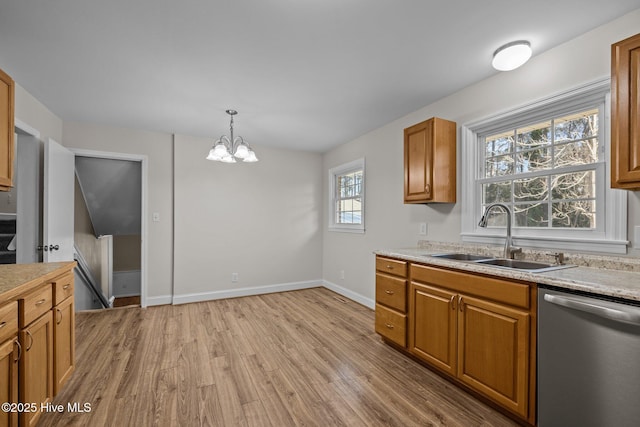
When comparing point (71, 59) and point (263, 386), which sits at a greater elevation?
point (71, 59)

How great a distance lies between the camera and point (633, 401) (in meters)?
1.21

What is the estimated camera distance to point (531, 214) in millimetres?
2244

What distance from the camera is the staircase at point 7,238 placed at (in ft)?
8.99

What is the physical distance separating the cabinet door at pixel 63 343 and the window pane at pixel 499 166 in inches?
135

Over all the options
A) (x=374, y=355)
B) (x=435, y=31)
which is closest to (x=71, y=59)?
(x=435, y=31)

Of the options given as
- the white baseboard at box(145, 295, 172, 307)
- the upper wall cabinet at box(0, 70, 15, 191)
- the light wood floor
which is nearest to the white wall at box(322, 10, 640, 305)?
the light wood floor

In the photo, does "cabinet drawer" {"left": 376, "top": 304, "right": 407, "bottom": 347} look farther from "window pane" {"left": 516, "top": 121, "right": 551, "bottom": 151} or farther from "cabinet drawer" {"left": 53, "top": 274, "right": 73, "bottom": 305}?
"cabinet drawer" {"left": 53, "top": 274, "right": 73, "bottom": 305}

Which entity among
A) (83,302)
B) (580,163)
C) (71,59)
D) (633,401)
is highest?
(71,59)

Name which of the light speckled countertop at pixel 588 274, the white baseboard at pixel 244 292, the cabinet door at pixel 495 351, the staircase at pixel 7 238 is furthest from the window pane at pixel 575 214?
the staircase at pixel 7 238

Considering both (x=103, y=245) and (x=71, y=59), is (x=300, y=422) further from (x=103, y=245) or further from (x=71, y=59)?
(x=103, y=245)

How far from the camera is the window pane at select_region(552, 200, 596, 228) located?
1.90 m

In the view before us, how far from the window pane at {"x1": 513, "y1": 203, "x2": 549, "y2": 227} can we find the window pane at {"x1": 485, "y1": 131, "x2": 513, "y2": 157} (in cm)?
50

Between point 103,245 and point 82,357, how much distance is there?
3364 mm

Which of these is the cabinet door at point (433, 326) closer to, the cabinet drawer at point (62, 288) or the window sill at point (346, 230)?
the window sill at point (346, 230)
